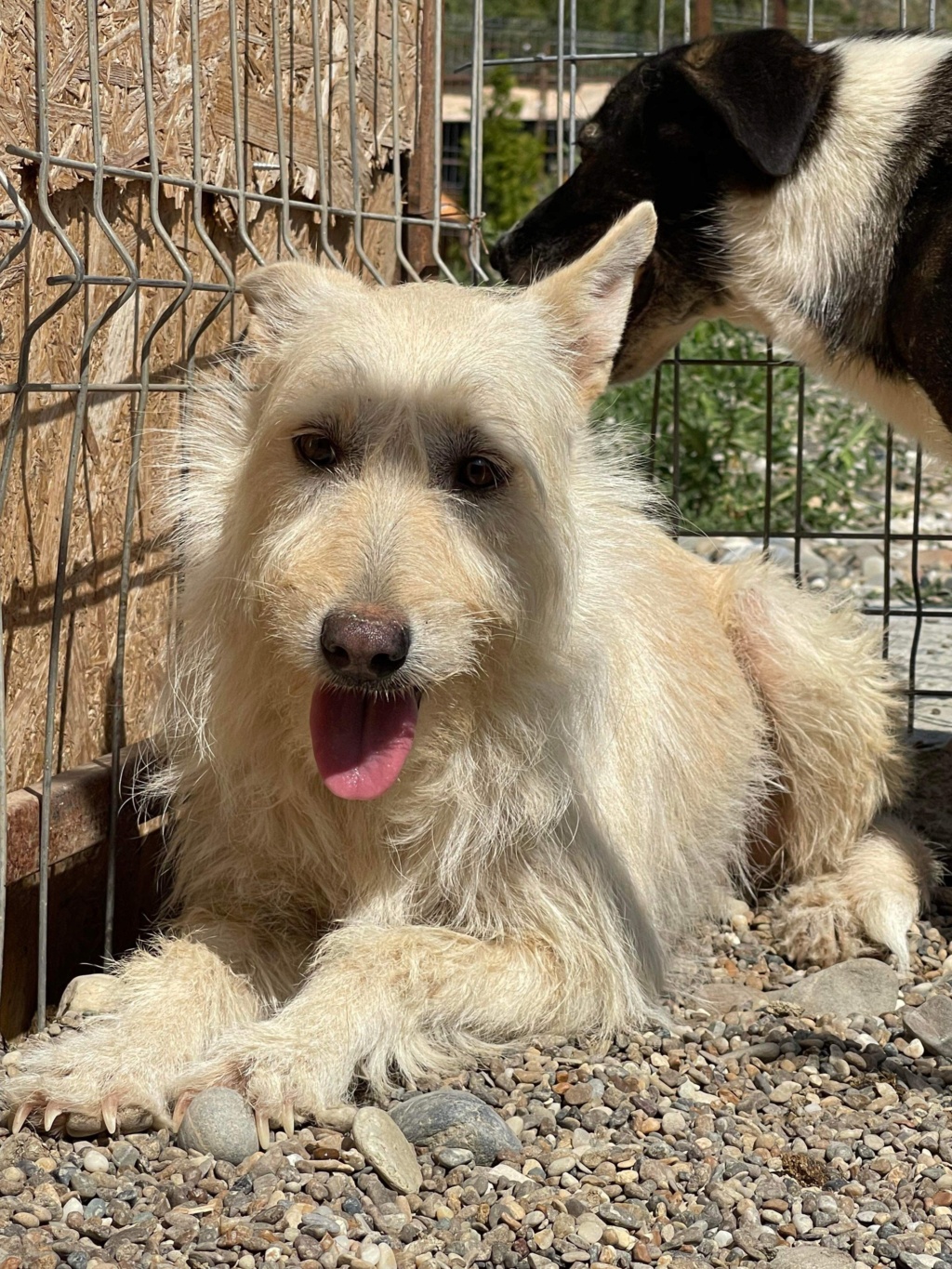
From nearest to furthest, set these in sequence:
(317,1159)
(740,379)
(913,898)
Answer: (317,1159) → (913,898) → (740,379)

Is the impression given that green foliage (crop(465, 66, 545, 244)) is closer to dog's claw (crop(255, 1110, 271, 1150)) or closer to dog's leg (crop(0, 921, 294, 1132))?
dog's leg (crop(0, 921, 294, 1132))

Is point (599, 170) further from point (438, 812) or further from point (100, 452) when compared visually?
point (438, 812)

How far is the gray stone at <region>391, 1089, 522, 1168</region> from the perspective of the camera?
9.55 feet

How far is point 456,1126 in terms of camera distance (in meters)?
2.94

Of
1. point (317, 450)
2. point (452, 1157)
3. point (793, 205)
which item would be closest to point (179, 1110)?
point (452, 1157)

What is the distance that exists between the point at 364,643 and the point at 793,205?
2869 mm

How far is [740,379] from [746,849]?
5.60 metres

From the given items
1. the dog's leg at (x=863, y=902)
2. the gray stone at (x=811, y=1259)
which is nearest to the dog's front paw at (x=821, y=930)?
the dog's leg at (x=863, y=902)

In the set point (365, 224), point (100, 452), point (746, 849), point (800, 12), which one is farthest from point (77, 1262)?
point (800, 12)

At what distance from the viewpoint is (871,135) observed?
4.70 m

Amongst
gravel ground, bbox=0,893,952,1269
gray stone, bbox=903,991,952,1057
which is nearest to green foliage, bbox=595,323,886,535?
gray stone, bbox=903,991,952,1057

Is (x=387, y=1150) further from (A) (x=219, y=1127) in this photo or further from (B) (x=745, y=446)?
(B) (x=745, y=446)

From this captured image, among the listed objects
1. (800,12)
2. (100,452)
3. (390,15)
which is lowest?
(100,452)

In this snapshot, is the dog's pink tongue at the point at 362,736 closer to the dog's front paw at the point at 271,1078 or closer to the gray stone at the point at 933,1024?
the dog's front paw at the point at 271,1078
